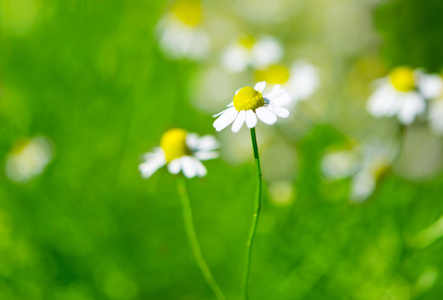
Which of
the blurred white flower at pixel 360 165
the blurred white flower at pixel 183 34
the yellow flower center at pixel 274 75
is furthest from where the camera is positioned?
the blurred white flower at pixel 183 34

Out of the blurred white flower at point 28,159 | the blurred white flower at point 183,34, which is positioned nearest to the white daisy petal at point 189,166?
the blurred white flower at point 28,159

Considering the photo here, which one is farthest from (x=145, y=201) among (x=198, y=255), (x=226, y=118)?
(x=226, y=118)

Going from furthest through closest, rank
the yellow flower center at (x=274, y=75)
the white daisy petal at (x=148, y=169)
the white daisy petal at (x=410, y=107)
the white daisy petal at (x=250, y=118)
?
1. the yellow flower center at (x=274, y=75)
2. the white daisy petal at (x=410, y=107)
3. the white daisy petal at (x=148, y=169)
4. the white daisy petal at (x=250, y=118)

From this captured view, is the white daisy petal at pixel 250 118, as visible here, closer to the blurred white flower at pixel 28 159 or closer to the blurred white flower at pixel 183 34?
the blurred white flower at pixel 28 159

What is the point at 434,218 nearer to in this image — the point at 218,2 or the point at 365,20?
the point at 365,20

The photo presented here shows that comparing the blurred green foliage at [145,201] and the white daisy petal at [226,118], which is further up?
the blurred green foliage at [145,201]

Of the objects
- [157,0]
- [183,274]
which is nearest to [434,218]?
[183,274]
